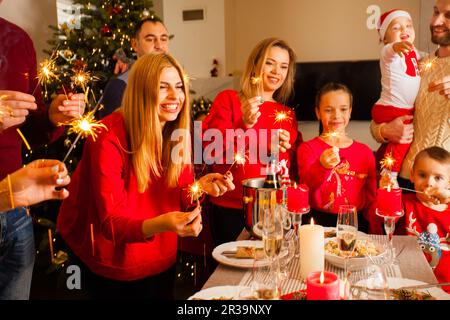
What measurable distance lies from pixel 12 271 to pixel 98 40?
6.71 ft

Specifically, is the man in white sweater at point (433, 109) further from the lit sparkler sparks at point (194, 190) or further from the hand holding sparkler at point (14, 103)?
the hand holding sparkler at point (14, 103)

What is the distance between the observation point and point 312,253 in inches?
49.6

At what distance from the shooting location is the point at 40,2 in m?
3.33

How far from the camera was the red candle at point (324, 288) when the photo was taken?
0.93m

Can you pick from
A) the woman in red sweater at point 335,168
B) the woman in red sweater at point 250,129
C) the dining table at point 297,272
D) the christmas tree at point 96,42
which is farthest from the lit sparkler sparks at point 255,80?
the christmas tree at point 96,42

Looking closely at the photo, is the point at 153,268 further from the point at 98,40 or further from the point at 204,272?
the point at 98,40

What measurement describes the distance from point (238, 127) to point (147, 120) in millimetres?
691

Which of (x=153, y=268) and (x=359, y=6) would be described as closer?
(x=153, y=268)

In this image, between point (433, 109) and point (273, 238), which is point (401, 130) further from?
point (273, 238)

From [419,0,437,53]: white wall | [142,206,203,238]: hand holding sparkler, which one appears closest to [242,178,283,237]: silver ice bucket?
[142,206,203,238]: hand holding sparkler

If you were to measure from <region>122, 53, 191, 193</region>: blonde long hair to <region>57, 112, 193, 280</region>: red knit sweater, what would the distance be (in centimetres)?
3

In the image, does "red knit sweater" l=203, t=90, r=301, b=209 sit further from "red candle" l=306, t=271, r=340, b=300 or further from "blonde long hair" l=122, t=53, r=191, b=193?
"red candle" l=306, t=271, r=340, b=300

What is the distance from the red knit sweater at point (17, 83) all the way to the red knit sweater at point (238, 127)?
Result: 82 cm
